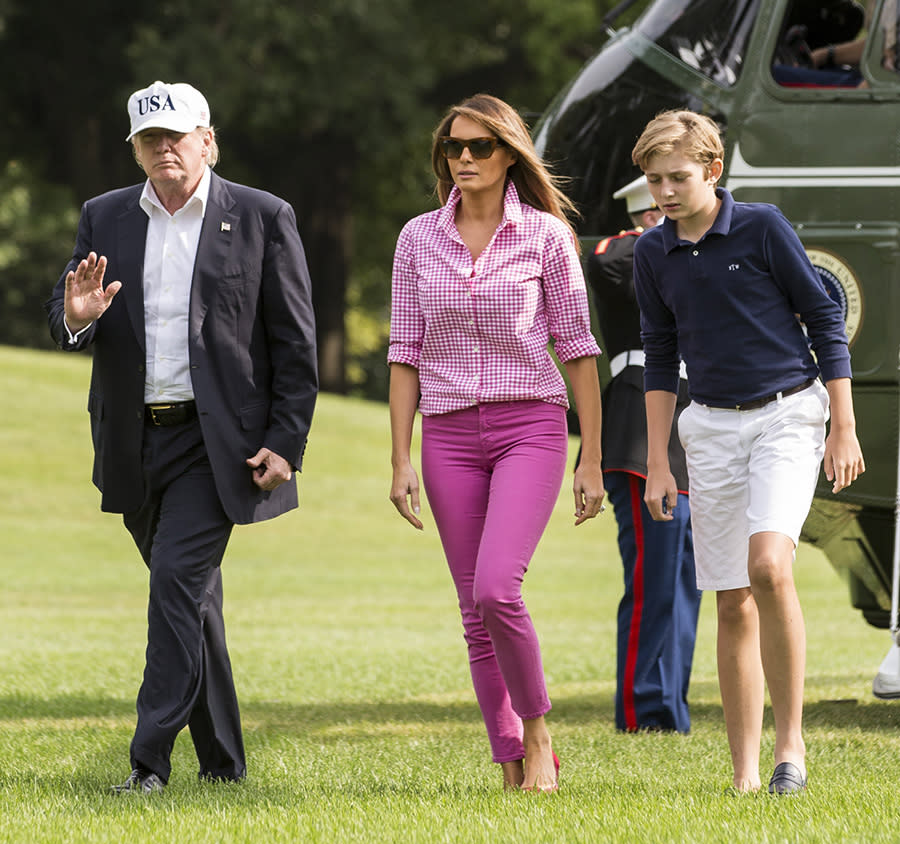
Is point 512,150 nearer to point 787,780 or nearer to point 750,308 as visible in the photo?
point 750,308

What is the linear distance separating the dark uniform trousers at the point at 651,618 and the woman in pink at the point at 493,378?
1.71m

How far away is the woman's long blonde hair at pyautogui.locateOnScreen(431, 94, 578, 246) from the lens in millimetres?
5000

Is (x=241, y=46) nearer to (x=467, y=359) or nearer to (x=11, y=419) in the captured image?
(x=11, y=419)

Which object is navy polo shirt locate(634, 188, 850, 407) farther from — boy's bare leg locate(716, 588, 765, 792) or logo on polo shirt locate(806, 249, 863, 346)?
logo on polo shirt locate(806, 249, 863, 346)

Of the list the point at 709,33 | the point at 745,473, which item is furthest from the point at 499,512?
the point at 709,33

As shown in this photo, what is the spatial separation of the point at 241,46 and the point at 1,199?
11746 mm

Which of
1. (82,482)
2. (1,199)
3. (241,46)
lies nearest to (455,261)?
(82,482)

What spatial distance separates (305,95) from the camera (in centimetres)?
2608

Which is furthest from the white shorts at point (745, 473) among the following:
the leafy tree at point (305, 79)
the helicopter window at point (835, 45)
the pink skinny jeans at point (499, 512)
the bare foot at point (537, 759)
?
the leafy tree at point (305, 79)

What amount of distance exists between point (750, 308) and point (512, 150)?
0.92 m

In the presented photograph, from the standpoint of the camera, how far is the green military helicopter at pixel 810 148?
654 cm

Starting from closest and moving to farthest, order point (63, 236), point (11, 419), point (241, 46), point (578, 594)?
point (578, 594) → point (11, 419) → point (241, 46) → point (63, 236)

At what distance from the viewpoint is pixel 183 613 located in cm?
501

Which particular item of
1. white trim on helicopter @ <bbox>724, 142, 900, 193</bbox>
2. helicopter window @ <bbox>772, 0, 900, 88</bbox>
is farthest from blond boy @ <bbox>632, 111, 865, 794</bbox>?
helicopter window @ <bbox>772, 0, 900, 88</bbox>
